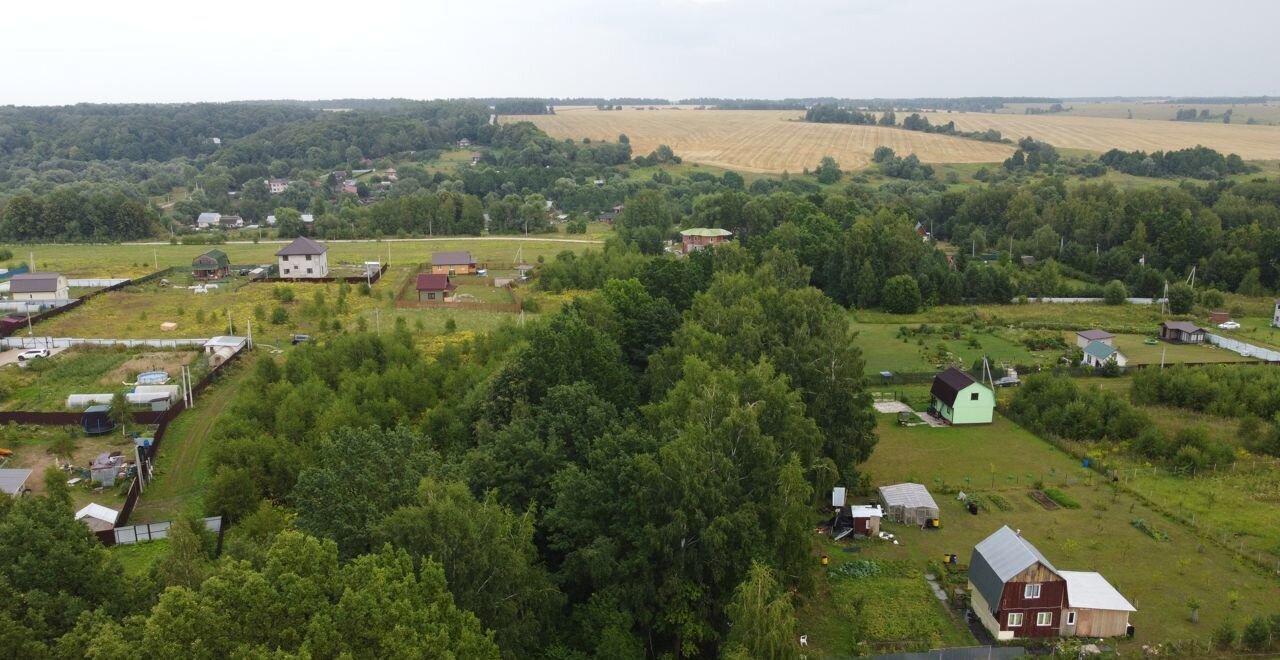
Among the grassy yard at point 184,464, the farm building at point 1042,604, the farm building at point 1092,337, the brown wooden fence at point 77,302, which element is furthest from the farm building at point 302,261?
the farm building at point 1042,604

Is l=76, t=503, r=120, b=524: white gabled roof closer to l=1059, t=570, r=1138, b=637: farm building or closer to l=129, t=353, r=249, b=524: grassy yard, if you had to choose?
l=129, t=353, r=249, b=524: grassy yard

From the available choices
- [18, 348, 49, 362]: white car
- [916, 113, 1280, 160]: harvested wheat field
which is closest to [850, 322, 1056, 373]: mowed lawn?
[18, 348, 49, 362]: white car

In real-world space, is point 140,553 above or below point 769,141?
below

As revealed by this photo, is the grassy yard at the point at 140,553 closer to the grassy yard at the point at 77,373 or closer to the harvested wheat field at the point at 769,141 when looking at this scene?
the grassy yard at the point at 77,373

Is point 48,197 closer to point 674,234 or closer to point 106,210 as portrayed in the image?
point 106,210

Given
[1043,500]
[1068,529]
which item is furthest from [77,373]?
[1068,529]

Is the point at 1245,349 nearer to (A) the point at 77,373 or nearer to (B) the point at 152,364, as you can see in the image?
(B) the point at 152,364

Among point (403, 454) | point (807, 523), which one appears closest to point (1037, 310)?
point (807, 523)
